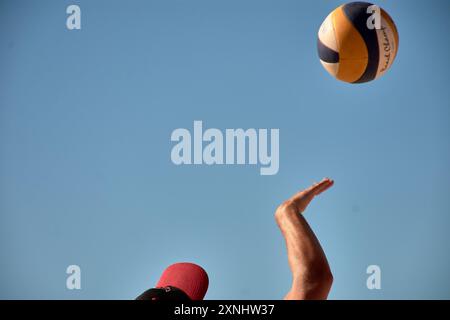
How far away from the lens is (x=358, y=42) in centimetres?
683

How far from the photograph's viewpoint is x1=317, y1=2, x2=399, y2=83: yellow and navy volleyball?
6812mm

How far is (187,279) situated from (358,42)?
17.4 feet

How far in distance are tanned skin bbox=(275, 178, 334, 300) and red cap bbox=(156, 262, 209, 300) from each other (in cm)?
43

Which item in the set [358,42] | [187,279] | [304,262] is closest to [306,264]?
[304,262]

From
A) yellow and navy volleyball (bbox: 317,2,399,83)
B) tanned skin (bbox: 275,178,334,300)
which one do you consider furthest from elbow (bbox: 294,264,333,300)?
yellow and navy volleyball (bbox: 317,2,399,83)

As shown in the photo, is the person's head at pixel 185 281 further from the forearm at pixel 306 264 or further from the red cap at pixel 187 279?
the forearm at pixel 306 264

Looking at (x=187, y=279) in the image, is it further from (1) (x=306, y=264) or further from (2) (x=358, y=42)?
(2) (x=358, y=42)

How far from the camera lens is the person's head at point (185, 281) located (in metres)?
2.18

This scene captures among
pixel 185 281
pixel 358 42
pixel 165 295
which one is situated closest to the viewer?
pixel 165 295

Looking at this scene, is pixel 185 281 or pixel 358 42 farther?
Result: pixel 358 42

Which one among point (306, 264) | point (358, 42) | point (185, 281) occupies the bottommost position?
point (185, 281)

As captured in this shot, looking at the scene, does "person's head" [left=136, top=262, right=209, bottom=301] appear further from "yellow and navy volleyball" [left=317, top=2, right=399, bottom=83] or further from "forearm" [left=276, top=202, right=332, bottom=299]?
"yellow and navy volleyball" [left=317, top=2, right=399, bottom=83]

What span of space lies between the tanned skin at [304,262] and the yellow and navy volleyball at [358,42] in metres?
4.99
